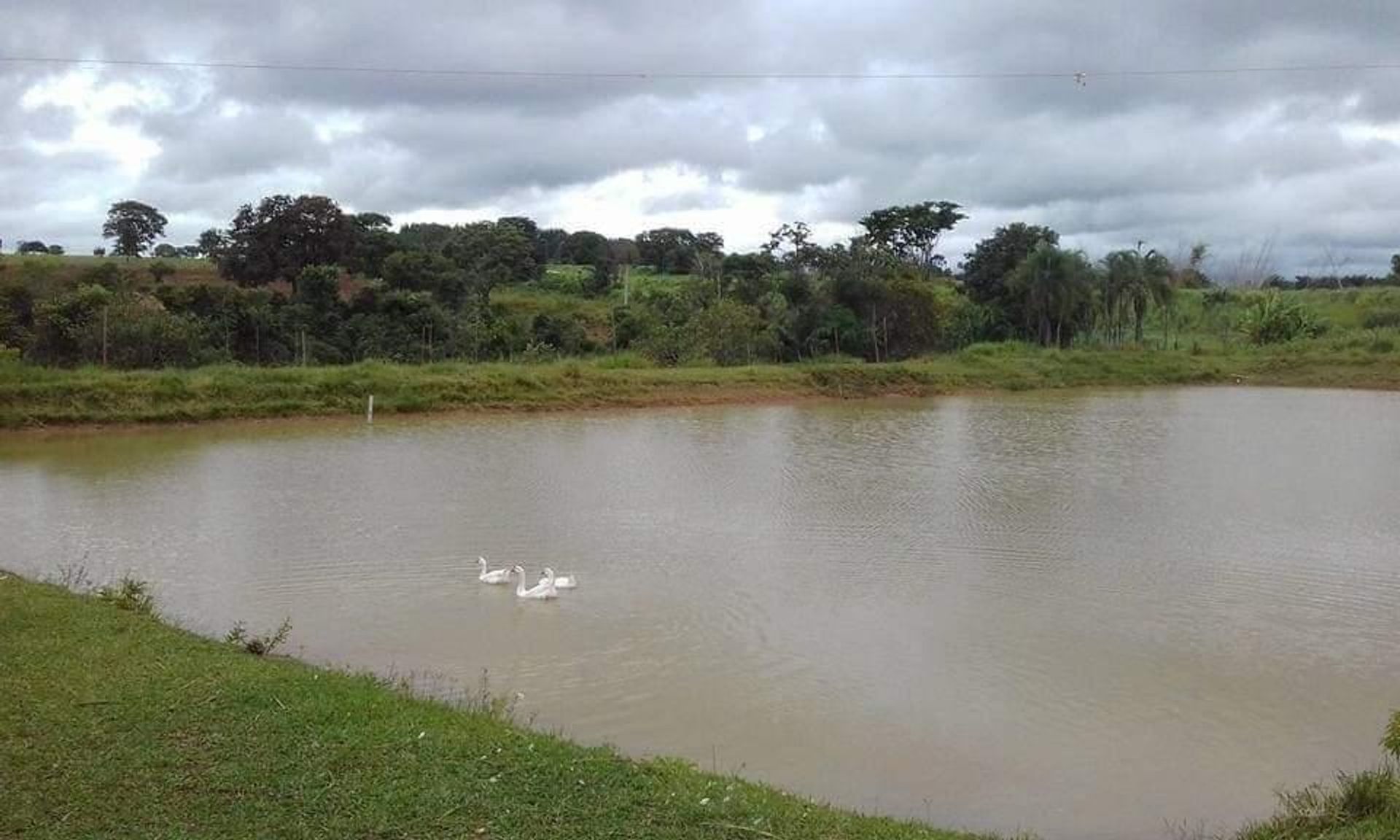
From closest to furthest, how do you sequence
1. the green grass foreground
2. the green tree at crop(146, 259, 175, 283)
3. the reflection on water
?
the reflection on water, the green grass foreground, the green tree at crop(146, 259, 175, 283)

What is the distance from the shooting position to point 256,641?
782 centimetres

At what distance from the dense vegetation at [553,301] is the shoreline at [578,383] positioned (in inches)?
96.6

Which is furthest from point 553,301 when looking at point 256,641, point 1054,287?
point 256,641

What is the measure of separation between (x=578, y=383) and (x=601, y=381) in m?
0.64

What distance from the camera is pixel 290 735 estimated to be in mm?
5375

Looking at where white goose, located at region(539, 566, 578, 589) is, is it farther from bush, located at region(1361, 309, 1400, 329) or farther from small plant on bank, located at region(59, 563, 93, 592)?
bush, located at region(1361, 309, 1400, 329)

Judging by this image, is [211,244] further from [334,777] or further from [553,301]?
[334,777]

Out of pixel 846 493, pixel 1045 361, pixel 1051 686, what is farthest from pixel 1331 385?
pixel 1051 686

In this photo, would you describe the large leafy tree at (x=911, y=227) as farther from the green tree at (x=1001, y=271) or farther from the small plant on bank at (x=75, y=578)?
the small plant on bank at (x=75, y=578)

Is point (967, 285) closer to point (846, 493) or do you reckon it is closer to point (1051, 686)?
point (846, 493)

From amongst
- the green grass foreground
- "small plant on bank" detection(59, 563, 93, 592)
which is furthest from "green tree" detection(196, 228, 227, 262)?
"small plant on bank" detection(59, 563, 93, 592)

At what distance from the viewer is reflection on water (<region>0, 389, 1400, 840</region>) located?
6.73m

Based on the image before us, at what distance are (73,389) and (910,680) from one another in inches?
853

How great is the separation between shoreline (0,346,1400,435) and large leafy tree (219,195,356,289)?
11639mm
